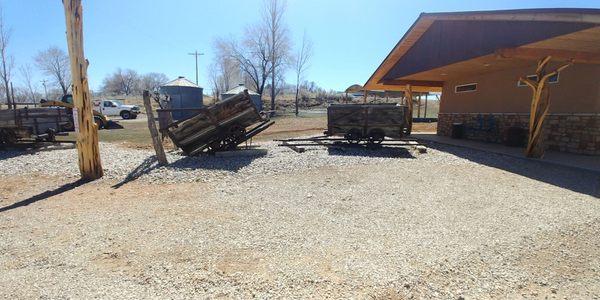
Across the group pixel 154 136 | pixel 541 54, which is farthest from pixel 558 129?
pixel 154 136

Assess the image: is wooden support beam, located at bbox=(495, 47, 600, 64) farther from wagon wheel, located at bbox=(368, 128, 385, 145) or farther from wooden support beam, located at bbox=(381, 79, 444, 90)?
wooden support beam, located at bbox=(381, 79, 444, 90)

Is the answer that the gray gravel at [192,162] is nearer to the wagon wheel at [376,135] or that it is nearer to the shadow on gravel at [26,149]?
the shadow on gravel at [26,149]

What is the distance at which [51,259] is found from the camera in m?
3.35

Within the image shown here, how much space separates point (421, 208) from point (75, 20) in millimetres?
7651

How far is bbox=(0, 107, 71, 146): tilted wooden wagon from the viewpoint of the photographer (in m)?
10.4

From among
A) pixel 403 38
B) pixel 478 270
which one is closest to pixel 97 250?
pixel 478 270

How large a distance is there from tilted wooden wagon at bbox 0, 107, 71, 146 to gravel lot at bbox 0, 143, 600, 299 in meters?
4.27

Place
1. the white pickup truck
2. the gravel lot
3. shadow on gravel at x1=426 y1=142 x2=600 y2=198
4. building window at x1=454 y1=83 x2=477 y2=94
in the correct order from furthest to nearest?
1. the white pickup truck
2. building window at x1=454 y1=83 x2=477 y2=94
3. shadow on gravel at x1=426 y1=142 x2=600 y2=198
4. the gravel lot

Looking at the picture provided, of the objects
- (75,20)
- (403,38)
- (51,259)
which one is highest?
(403,38)

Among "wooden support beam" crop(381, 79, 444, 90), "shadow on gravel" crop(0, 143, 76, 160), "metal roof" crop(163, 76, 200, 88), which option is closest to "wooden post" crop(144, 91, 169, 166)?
"shadow on gravel" crop(0, 143, 76, 160)

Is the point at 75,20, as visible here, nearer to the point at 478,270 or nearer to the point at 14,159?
the point at 14,159

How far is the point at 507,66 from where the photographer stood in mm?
11977

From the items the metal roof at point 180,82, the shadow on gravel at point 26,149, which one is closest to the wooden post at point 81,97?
the shadow on gravel at point 26,149

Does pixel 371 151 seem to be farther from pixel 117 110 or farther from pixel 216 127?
pixel 117 110
